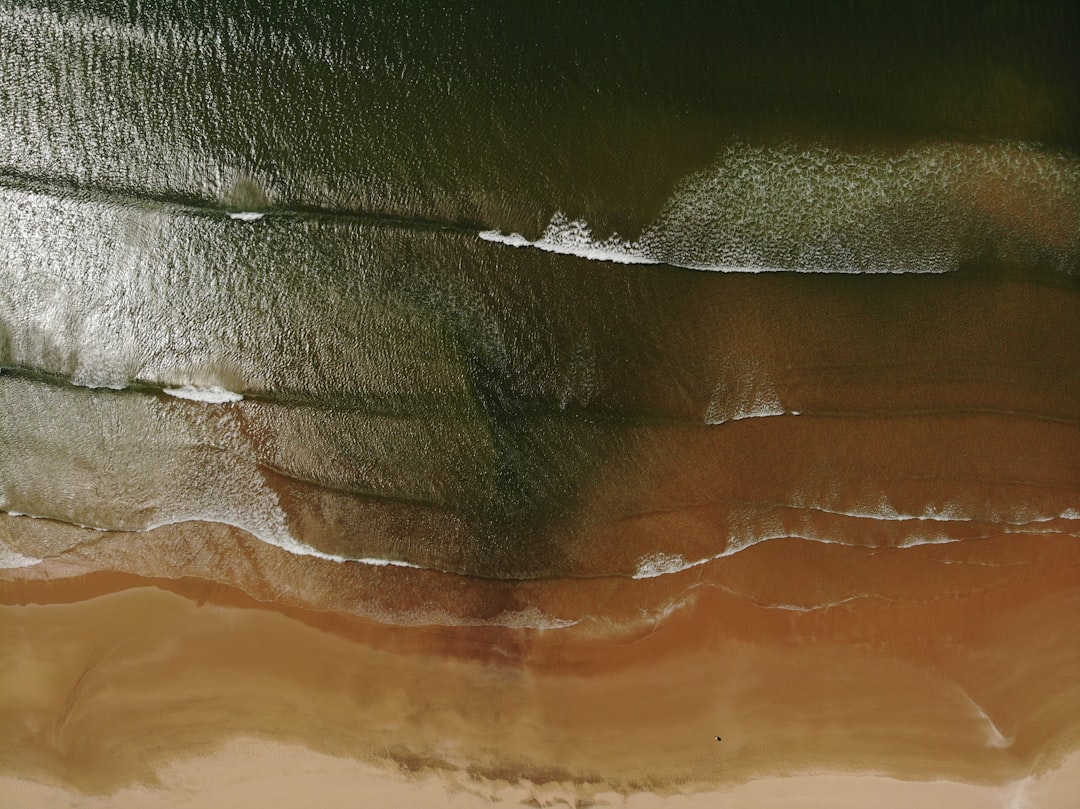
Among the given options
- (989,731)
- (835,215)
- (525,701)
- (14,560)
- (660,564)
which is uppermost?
(835,215)

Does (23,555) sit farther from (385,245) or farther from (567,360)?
(567,360)

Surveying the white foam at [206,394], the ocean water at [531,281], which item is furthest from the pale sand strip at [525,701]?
the white foam at [206,394]

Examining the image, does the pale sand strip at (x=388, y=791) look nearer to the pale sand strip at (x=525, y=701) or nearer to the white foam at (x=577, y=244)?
the pale sand strip at (x=525, y=701)

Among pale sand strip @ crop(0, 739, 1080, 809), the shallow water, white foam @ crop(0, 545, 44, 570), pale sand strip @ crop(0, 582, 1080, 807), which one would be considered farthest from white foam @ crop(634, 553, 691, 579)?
white foam @ crop(0, 545, 44, 570)

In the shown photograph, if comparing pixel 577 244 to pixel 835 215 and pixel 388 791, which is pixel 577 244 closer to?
pixel 835 215

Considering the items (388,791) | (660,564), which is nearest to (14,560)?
(388,791)

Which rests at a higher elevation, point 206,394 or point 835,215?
point 835,215

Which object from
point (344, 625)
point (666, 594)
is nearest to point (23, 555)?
point (344, 625)

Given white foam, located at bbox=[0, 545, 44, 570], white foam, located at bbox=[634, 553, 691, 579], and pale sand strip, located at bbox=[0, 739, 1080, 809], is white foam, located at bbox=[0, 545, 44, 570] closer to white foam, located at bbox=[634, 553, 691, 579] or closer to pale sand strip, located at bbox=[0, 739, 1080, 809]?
pale sand strip, located at bbox=[0, 739, 1080, 809]
